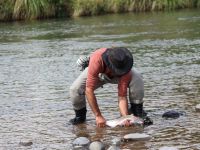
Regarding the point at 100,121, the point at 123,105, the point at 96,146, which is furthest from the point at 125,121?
the point at 96,146

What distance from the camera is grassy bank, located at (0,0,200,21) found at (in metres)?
33.3

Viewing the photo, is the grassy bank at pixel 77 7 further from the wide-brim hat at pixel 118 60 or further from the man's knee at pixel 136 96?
the wide-brim hat at pixel 118 60

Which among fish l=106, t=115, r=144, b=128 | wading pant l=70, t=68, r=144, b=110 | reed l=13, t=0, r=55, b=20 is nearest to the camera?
fish l=106, t=115, r=144, b=128

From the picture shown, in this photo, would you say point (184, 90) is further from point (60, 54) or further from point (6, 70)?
point (60, 54)

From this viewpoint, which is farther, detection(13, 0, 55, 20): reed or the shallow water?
detection(13, 0, 55, 20): reed

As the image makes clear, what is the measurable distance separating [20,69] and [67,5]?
72.5 feet

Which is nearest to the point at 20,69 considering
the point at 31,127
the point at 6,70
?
the point at 6,70

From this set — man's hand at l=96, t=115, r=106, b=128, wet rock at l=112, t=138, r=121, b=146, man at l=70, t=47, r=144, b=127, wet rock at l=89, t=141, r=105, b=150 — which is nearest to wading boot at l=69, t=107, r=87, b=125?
man at l=70, t=47, r=144, b=127

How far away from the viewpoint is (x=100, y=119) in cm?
700

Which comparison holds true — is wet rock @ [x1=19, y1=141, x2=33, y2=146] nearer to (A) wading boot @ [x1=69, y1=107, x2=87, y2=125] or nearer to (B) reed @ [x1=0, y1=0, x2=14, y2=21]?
(A) wading boot @ [x1=69, y1=107, x2=87, y2=125]

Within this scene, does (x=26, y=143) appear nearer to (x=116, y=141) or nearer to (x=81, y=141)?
(x=81, y=141)

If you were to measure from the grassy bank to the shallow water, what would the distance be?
11.3 m

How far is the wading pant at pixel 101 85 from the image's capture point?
706 centimetres

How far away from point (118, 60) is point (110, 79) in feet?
1.62
